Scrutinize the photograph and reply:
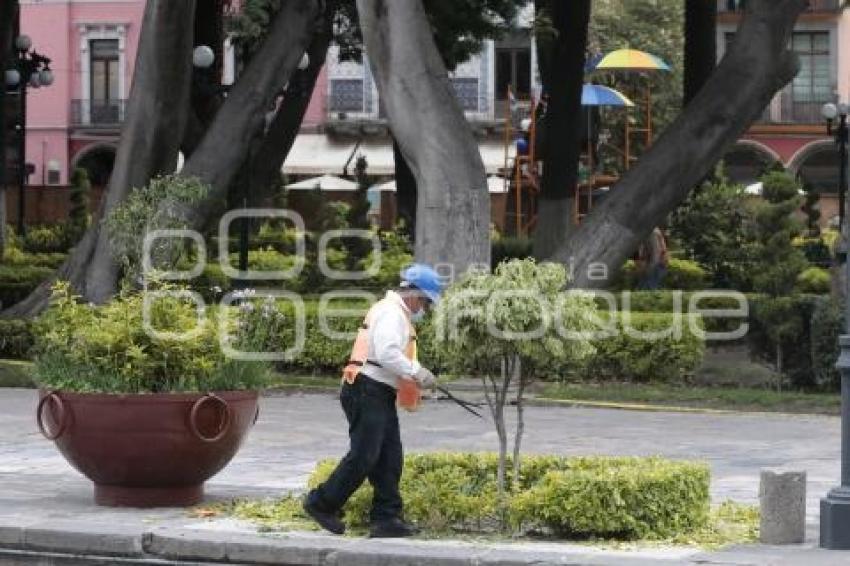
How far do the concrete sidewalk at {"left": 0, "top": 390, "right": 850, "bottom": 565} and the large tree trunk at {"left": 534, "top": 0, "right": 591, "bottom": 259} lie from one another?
28.8ft

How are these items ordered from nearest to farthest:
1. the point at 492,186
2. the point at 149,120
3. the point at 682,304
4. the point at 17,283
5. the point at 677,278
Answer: the point at 149,120, the point at 682,304, the point at 17,283, the point at 677,278, the point at 492,186

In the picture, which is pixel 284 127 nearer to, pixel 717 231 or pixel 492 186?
pixel 717 231

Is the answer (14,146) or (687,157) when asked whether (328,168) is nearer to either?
(14,146)

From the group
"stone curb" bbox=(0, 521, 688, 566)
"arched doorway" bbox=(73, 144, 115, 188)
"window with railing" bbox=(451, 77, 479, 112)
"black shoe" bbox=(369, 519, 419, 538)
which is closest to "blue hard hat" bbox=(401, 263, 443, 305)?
"black shoe" bbox=(369, 519, 419, 538)

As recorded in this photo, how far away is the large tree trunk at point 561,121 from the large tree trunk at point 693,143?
20.0 ft

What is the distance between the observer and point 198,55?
25.3 meters

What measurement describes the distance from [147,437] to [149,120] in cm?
1090

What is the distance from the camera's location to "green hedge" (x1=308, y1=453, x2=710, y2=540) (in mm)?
11125

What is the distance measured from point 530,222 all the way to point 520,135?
3000 mm

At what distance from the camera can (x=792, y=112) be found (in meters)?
64.1

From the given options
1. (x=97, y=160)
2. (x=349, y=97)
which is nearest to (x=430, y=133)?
(x=349, y=97)

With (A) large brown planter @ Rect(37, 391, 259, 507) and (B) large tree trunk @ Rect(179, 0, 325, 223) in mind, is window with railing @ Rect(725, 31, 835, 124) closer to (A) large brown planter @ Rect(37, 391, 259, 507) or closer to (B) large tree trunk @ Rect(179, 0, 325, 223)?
(B) large tree trunk @ Rect(179, 0, 325, 223)

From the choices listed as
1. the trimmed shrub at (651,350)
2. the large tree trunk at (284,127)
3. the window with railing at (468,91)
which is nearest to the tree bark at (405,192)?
the large tree trunk at (284,127)

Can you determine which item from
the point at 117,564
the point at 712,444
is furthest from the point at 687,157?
the point at 117,564
